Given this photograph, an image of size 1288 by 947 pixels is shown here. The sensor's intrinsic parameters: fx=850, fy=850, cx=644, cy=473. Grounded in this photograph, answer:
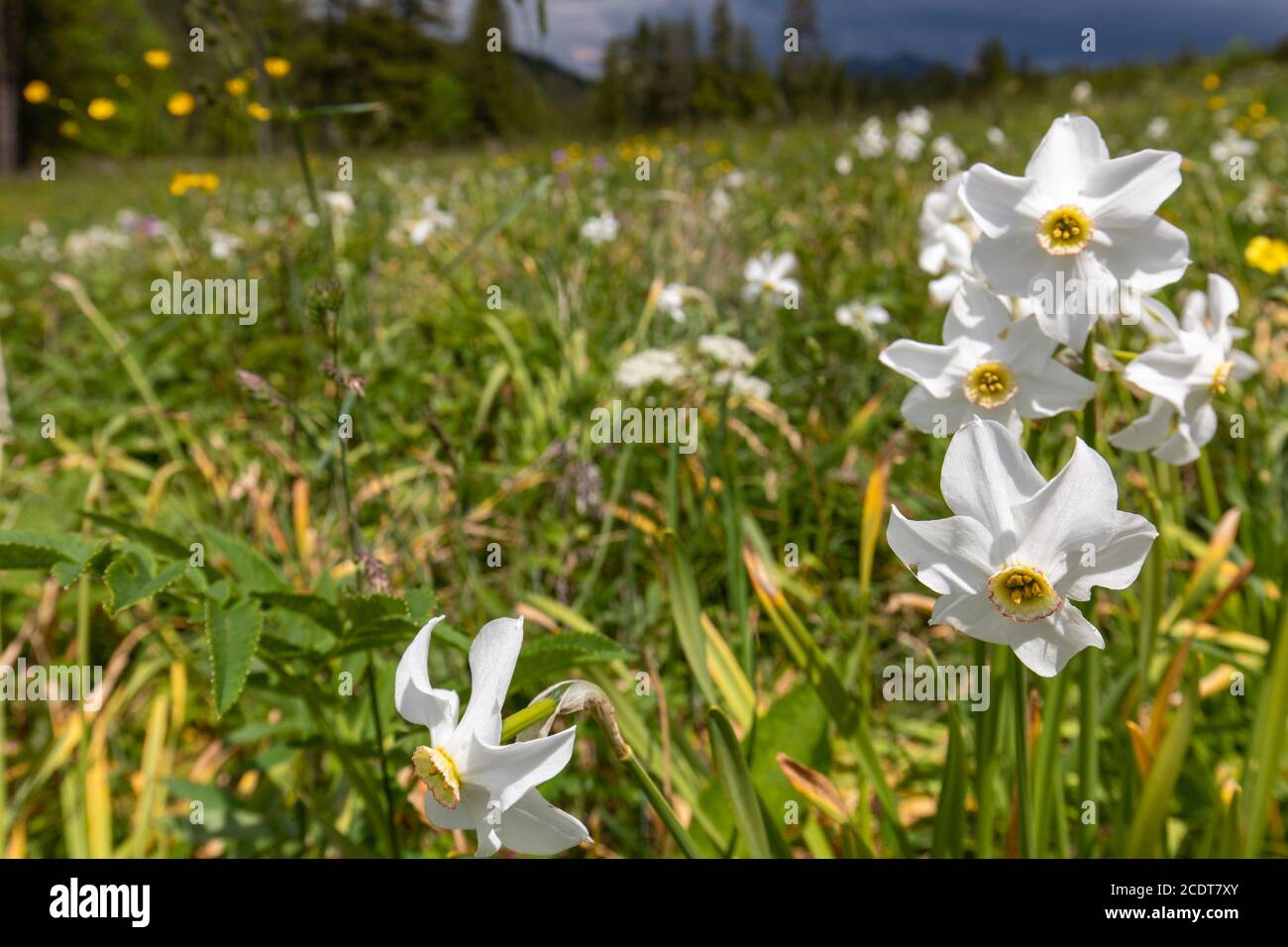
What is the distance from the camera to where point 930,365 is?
97cm

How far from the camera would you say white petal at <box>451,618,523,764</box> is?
703 millimetres

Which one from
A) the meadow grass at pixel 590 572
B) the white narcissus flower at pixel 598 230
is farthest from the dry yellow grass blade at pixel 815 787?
the white narcissus flower at pixel 598 230

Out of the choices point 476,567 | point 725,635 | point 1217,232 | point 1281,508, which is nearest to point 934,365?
point 725,635

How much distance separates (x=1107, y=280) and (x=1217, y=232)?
368 cm

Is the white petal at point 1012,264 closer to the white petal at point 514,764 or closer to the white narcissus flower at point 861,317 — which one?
the white petal at point 514,764

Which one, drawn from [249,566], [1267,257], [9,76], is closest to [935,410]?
[249,566]

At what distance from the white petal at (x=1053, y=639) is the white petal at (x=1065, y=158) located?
1.50 ft

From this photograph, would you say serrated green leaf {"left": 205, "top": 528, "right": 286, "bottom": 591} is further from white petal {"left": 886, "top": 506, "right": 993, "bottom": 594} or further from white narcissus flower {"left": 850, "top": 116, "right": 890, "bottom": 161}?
white narcissus flower {"left": 850, "top": 116, "right": 890, "bottom": 161}

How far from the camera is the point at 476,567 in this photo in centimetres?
220

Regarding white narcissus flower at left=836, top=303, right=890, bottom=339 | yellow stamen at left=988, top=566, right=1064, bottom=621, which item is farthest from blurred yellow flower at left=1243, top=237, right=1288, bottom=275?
yellow stamen at left=988, top=566, right=1064, bottom=621

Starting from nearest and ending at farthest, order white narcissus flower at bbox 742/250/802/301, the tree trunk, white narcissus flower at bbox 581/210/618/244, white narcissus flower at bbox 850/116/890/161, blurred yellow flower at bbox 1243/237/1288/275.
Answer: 1. blurred yellow flower at bbox 1243/237/1288/275
2. white narcissus flower at bbox 742/250/802/301
3. white narcissus flower at bbox 581/210/618/244
4. white narcissus flower at bbox 850/116/890/161
5. the tree trunk

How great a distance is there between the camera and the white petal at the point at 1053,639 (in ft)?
2.51

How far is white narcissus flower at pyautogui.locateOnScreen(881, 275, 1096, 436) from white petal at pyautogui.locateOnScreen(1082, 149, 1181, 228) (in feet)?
0.45
